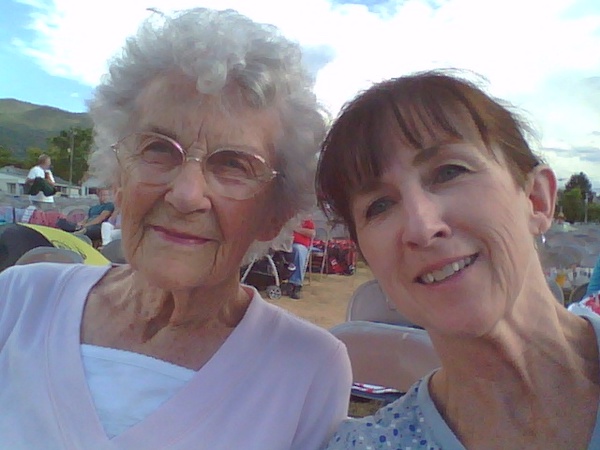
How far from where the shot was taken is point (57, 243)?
2705 millimetres

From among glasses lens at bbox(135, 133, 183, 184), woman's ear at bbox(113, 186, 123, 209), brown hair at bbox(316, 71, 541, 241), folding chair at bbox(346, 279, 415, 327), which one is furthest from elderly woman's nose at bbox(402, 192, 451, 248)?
folding chair at bbox(346, 279, 415, 327)

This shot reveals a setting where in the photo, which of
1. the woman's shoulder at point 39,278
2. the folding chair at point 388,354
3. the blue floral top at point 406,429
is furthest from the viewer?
the folding chair at point 388,354

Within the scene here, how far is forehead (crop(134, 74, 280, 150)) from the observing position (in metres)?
1.43

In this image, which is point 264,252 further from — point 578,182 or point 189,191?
point 578,182

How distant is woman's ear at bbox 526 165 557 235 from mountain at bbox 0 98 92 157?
66.6 meters

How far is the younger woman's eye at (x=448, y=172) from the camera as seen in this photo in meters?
1.14

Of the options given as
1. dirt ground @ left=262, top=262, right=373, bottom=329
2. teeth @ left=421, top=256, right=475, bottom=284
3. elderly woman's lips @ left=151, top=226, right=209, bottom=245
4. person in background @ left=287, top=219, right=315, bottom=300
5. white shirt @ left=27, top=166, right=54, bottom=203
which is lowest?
dirt ground @ left=262, top=262, right=373, bottom=329

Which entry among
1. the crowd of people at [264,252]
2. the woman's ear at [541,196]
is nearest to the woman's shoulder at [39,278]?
the crowd of people at [264,252]

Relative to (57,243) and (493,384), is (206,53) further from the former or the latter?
(57,243)

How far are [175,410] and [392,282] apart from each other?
62 centimetres

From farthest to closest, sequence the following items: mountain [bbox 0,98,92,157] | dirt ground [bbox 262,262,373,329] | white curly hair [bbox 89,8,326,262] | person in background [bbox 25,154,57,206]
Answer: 1. mountain [bbox 0,98,92,157]
2. person in background [bbox 25,154,57,206]
3. dirt ground [bbox 262,262,373,329]
4. white curly hair [bbox 89,8,326,262]

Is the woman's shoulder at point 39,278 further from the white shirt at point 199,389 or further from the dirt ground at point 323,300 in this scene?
the dirt ground at point 323,300

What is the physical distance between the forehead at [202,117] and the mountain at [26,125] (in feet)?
216

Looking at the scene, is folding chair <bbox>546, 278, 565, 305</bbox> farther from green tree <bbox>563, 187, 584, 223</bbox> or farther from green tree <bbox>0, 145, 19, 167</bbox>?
green tree <bbox>0, 145, 19, 167</bbox>
